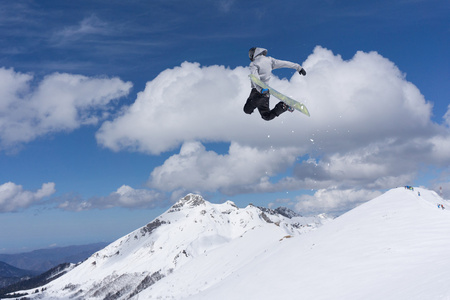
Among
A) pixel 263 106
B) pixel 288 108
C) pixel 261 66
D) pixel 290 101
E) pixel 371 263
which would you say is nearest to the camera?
pixel 261 66

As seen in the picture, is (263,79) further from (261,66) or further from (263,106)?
(263,106)

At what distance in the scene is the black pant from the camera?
42.7ft

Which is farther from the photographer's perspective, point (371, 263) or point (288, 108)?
point (371, 263)

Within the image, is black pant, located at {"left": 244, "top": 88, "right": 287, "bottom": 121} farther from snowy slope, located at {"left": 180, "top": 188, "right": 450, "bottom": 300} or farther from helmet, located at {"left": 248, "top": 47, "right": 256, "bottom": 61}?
snowy slope, located at {"left": 180, "top": 188, "right": 450, "bottom": 300}

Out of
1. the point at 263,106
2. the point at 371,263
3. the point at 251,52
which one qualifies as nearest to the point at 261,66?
the point at 251,52

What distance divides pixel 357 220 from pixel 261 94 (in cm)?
1888

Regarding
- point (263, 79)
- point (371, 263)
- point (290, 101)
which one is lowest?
point (371, 263)

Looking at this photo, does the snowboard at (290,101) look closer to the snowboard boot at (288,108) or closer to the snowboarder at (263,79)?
the snowboard boot at (288,108)

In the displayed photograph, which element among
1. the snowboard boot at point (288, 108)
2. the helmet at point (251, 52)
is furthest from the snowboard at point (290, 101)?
the helmet at point (251, 52)

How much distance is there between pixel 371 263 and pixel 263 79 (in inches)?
466

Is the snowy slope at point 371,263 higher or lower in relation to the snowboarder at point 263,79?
lower

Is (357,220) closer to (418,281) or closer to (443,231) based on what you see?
(443,231)

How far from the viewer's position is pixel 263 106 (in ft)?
43.0

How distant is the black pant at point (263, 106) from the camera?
1301 cm
